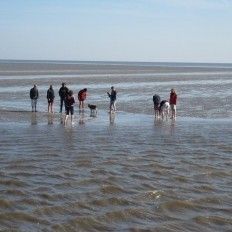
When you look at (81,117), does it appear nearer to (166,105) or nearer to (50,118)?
(50,118)

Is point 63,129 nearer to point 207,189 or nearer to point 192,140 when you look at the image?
point 192,140

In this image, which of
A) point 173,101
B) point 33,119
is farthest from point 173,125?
point 33,119

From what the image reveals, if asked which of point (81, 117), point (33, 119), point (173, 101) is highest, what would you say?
point (173, 101)

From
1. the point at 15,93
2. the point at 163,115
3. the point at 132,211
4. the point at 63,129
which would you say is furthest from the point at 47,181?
the point at 15,93

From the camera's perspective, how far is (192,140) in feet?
59.3

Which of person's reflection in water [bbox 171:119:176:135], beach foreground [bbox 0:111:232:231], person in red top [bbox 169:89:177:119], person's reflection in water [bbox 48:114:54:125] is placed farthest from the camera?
person in red top [bbox 169:89:177:119]

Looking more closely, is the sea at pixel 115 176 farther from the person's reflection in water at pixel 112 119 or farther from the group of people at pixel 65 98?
the group of people at pixel 65 98

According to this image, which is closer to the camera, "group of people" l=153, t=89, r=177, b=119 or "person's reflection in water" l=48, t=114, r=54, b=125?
"person's reflection in water" l=48, t=114, r=54, b=125

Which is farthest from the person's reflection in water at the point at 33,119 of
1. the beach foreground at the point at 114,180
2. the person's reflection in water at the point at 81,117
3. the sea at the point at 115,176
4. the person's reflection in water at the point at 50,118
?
the beach foreground at the point at 114,180

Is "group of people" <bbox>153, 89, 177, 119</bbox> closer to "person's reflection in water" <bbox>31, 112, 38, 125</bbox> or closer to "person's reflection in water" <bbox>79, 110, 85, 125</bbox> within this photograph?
"person's reflection in water" <bbox>79, 110, 85, 125</bbox>

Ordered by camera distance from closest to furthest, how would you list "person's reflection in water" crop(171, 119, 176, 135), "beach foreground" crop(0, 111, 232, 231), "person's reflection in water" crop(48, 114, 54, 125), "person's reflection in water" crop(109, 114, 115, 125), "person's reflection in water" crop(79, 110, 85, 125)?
1. "beach foreground" crop(0, 111, 232, 231)
2. "person's reflection in water" crop(171, 119, 176, 135)
3. "person's reflection in water" crop(48, 114, 54, 125)
4. "person's reflection in water" crop(79, 110, 85, 125)
5. "person's reflection in water" crop(109, 114, 115, 125)

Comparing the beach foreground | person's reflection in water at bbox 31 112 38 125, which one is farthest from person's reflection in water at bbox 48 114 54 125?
the beach foreground

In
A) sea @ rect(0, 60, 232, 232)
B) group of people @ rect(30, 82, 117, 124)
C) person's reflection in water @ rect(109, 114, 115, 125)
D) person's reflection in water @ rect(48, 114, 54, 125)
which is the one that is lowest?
person's reflection in water @ rect(109, 114, 115, 125)

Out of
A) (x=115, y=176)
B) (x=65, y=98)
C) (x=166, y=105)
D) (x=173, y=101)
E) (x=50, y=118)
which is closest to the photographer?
(x=115, y=176)
